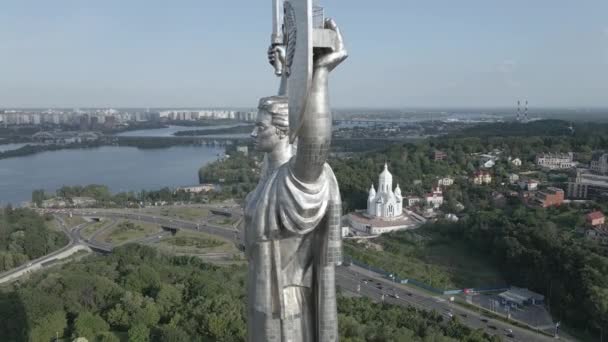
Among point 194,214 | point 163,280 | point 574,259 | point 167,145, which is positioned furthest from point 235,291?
point 167,145

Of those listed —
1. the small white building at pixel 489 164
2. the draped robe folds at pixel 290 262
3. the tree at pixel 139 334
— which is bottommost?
the tree at pixel 139 334

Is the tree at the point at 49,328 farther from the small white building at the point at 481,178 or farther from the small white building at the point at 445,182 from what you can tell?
the small white building at the point at 481,178

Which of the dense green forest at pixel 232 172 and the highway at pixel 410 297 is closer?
the highway at pixel 410 297

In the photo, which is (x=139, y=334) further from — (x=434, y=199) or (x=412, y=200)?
(x=434, y=199)

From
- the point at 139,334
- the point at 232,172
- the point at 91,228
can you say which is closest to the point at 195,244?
the point at 91,228

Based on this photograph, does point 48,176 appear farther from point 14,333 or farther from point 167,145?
point 14,333

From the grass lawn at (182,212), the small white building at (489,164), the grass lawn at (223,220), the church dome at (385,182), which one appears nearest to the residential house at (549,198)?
the church dome at (385,182)

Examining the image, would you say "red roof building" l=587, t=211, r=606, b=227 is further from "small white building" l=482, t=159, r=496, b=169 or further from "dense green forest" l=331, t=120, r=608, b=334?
"small white building" l=482, t=159, r=496, b=169

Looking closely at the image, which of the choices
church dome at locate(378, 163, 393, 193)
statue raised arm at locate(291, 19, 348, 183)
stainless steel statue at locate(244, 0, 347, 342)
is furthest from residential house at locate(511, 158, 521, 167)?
statue raised arm at locate(291, 19, 348, 183)
